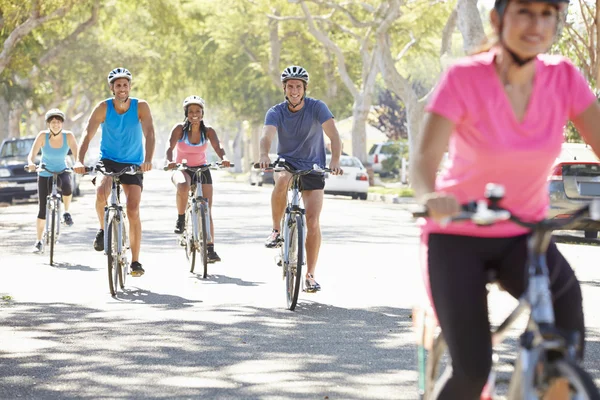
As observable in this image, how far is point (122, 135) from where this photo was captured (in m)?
10.8

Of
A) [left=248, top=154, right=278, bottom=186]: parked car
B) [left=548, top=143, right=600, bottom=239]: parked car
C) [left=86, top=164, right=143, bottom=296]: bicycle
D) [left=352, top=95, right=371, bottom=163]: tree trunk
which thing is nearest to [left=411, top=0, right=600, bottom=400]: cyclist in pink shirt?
[left=86, top=164, right=143, bottom=296]: bicycle

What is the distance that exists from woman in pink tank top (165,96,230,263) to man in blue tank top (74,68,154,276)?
1538 mm

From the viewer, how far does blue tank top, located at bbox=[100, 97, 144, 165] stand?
1071 cm

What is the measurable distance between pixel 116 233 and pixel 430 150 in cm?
715

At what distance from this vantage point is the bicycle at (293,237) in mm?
9469

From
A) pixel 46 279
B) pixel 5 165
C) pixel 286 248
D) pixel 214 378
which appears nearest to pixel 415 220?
pixel 214 378

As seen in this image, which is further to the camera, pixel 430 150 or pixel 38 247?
pixel 38 247

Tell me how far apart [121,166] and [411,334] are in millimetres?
3688

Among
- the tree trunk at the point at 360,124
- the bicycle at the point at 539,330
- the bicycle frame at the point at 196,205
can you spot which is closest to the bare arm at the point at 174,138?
the bicycle frame at the point at 196,205

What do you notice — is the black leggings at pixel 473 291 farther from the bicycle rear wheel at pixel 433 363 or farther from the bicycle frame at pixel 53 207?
the bicycle frame at pixel 53 207

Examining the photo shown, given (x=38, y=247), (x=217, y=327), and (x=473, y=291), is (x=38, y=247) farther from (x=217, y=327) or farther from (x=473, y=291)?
(x=473, y=291)

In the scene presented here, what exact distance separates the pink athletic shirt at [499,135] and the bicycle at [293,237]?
563 cm

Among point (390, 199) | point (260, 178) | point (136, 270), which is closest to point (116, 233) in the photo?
point (136, 270)

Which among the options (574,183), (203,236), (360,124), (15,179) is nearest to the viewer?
(203,236)
